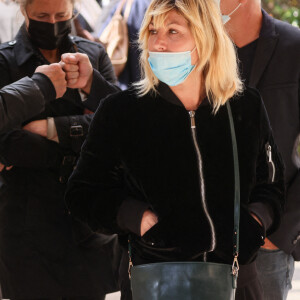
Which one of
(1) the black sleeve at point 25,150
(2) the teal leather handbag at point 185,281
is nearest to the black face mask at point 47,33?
(1) the black sleeve at point 25,150

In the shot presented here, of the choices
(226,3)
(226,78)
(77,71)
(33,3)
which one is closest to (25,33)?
(33,3)

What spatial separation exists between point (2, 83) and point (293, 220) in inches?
58.1

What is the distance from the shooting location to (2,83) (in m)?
3.27

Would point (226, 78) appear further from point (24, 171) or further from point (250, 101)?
point (24, 171)

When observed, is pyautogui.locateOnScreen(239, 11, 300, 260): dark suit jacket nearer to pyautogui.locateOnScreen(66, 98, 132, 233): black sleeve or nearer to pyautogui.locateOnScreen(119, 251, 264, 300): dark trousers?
pyautogui.locateOnScreen(119, 251, 264, 300): dark trousers

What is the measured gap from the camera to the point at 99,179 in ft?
8.59

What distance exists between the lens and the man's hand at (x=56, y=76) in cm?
307

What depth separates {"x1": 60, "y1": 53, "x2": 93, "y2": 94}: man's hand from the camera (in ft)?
10.5

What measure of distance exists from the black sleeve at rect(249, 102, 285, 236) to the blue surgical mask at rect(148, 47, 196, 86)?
0.34 metres

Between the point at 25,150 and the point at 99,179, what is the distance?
0.71 metres

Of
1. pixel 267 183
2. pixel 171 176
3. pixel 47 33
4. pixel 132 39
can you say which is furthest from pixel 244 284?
pixel 132 39

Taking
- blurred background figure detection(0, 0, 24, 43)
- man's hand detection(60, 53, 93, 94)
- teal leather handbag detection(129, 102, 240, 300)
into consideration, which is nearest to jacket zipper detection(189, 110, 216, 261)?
teal leather handbag detection(129, 102, 240, 300)

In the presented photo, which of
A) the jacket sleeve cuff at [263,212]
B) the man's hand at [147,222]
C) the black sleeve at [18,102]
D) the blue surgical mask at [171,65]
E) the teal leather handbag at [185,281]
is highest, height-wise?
the blue surgical mask at [171,65]

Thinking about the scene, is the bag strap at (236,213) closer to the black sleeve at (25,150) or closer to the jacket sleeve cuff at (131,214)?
the jacket sleeve cuff at (131,214)
